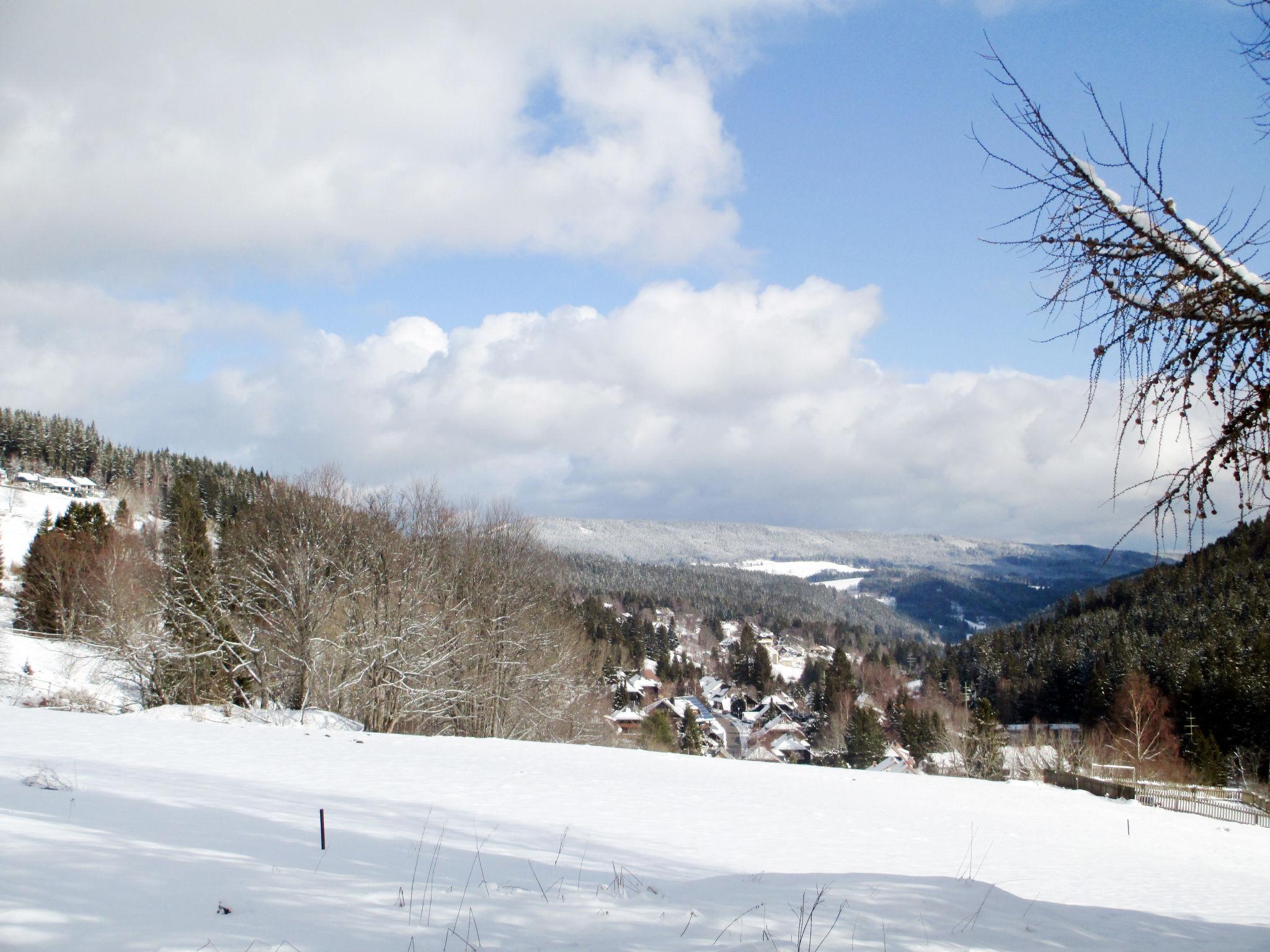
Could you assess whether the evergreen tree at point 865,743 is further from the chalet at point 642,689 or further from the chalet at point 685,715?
the chalet at point 642,689

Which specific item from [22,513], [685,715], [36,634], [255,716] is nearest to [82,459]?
[22,513]

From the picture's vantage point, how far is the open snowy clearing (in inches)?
185

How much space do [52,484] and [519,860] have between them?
116m

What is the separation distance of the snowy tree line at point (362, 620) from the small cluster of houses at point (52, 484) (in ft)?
250

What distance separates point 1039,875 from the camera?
1016cm

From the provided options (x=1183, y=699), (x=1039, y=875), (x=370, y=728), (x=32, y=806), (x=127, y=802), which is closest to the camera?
(x=32, y=806)

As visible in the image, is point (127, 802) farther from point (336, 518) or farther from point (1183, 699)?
point (1183, 699)

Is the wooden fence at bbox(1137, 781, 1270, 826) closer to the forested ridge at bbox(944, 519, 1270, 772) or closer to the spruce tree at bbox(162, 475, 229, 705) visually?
the forested ridge at bbox(944, 519, 1270, 772)

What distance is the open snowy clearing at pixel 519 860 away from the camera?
4707 mm

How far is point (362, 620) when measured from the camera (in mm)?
27797

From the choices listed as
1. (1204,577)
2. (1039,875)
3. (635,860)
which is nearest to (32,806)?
(635,860)

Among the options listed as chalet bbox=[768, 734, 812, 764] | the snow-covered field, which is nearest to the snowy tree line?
chalet bbox=[768, 734, 812, 764]

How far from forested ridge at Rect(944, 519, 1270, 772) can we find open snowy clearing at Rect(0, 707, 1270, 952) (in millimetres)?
25254

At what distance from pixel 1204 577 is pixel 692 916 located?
92446 mm
